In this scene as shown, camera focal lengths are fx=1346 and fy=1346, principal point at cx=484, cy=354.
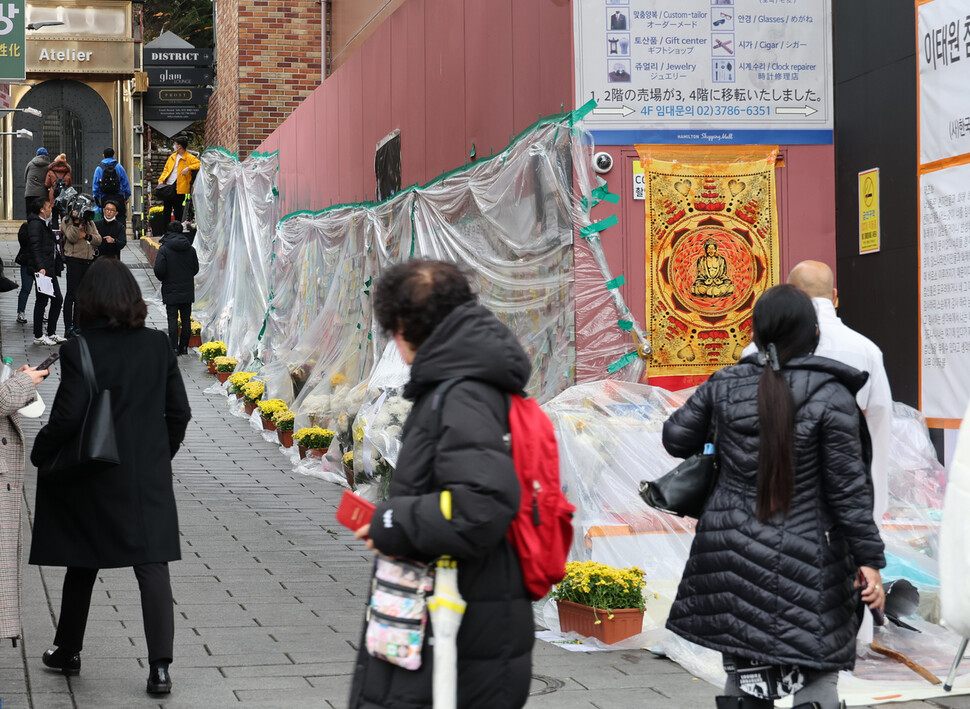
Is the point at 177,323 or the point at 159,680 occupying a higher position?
the point at 177,323

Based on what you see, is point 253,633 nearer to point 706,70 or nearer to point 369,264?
point 706,70

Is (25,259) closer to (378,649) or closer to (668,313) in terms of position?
(668,313)

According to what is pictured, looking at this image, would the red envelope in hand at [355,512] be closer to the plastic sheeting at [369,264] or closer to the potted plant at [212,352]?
the plastic sheeting at [369,264]

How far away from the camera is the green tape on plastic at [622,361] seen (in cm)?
782

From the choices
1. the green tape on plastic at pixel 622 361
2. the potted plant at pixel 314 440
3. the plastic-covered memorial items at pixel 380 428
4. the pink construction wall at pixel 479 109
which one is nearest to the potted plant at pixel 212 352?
the pink construction wall at pixel 479 109

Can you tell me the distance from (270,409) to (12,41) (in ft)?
14.2

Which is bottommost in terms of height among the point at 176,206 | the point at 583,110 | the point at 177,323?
the point at 177,323

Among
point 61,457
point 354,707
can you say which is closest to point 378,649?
point 354,707

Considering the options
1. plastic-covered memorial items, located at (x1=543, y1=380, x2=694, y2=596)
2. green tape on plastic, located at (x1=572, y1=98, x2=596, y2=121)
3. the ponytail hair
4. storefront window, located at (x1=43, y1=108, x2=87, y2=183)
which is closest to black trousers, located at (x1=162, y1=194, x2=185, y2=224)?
storefront window, located at (x1=43, y1=108, x2=87, y2=183)

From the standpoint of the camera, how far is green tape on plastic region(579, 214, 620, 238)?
25.4 ft

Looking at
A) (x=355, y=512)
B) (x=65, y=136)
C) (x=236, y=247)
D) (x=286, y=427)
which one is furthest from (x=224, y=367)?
(x=65, y=136)

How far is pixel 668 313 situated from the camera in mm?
7906

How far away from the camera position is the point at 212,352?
15.9 metres

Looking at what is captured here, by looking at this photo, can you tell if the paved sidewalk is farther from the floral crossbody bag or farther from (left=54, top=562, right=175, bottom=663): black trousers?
the floral crossbody bag
